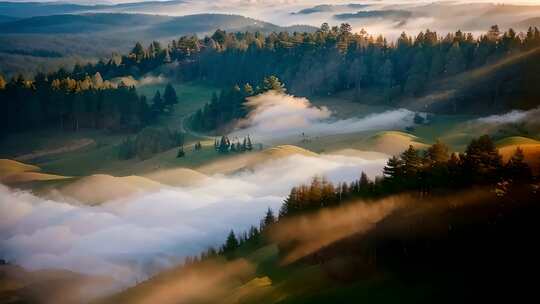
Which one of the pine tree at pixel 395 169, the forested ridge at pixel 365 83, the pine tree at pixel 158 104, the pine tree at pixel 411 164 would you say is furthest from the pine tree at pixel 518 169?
the pine tree at pixel 158 104

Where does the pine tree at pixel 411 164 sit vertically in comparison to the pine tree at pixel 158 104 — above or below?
above

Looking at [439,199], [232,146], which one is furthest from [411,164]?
[232,146]

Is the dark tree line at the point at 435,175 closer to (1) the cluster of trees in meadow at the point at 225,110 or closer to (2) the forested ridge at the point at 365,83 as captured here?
(2) the forested ridge at the point at 365,83

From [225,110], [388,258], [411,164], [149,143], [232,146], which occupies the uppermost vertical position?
[411,164]

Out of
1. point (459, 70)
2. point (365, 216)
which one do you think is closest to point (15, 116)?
point (459, 70)

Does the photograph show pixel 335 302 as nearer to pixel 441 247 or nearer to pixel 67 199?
pixel 441 247

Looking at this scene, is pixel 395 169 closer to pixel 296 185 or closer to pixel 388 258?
pixel 388 258
